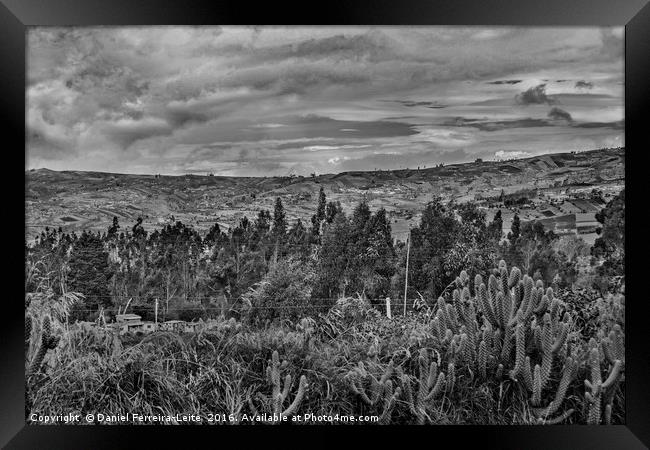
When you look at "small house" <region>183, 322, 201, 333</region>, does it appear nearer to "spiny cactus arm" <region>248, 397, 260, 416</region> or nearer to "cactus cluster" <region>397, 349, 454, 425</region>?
"spiny cactus arm" <region>248, 397, 260, 416</region>

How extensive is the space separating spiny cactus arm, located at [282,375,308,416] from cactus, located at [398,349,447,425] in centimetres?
66

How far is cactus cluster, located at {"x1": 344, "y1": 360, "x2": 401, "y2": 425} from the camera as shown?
427 cm

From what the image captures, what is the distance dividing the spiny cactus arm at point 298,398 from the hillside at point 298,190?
44.6 inches

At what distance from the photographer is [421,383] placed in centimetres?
428

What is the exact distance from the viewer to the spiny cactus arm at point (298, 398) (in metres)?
4.28

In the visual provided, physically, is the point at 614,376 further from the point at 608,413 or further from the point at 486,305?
the point at 486,305

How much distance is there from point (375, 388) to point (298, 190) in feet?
4.85

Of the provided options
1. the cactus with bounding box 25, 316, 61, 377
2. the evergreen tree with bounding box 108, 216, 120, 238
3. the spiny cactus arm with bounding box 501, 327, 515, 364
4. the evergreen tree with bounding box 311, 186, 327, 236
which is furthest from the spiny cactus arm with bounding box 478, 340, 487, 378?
the cactus with bounding box 25, 316, 61, 377

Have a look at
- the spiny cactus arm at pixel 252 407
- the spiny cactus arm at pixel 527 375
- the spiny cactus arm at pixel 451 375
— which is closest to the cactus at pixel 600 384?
the spiny cactus arm at pixel 527 375
